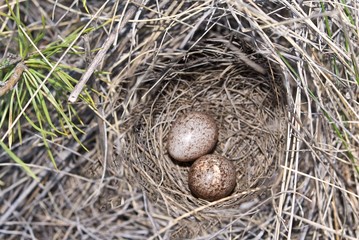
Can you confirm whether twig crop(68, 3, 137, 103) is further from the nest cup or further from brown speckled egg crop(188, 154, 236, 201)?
brown speckled egg crop(188, 154, 236, 201)

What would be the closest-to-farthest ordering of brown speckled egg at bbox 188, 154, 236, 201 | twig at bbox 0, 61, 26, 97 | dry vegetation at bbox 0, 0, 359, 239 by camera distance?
twig at bbox 0, 61, 26, 97
dry vegetation at bbox 0, 0, 359, 239
brown speckled egg at bbox 188, 154, 236, 201

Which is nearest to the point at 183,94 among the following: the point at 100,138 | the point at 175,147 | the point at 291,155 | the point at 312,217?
the point at 175,147

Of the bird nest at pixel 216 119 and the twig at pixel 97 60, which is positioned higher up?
the twig at pixel 97 60

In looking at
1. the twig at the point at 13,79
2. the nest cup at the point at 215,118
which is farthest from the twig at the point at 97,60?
the nest cup at the point at 215,118

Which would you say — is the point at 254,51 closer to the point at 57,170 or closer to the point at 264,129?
the point at 264,129

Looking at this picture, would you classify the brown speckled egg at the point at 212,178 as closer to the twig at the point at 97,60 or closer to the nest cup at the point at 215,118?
the nest cup at the point at 215,118

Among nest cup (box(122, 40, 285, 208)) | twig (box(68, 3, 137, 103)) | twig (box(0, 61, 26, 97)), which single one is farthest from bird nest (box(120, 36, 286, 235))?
twig (box(0, 61, 26, 97))
